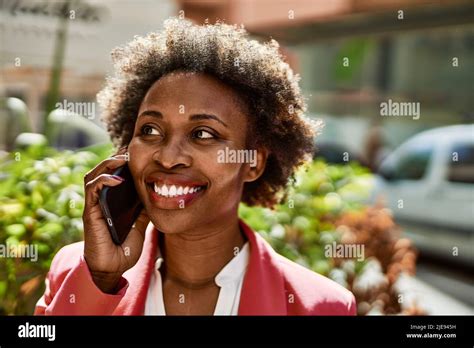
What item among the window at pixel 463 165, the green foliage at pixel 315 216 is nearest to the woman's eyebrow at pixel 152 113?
the green foliage at pixel 315 216

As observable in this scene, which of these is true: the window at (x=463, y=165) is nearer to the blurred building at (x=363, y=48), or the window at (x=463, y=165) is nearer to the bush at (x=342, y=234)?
the blurred building at (x=363, y=48)

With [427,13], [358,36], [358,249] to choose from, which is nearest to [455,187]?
[358,36]

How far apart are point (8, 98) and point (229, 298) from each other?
1.36 m

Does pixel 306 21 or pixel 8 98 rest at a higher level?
pixel 306 21

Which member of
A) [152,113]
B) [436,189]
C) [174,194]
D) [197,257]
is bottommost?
[436,189]

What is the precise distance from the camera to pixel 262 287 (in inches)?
85.7

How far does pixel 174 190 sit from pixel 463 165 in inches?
196

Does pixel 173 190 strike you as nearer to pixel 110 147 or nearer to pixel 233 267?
pixel 233 267

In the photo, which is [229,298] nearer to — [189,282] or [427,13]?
[189,282]

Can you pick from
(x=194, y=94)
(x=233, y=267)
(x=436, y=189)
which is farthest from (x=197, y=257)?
(x=436, y=189)

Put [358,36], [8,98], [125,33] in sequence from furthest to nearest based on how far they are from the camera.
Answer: [358,36], [125,33], [8,98]

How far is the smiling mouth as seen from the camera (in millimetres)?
2086

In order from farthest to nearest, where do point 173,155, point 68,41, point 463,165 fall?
point 463,165 → point 68,41 → point 173,155
